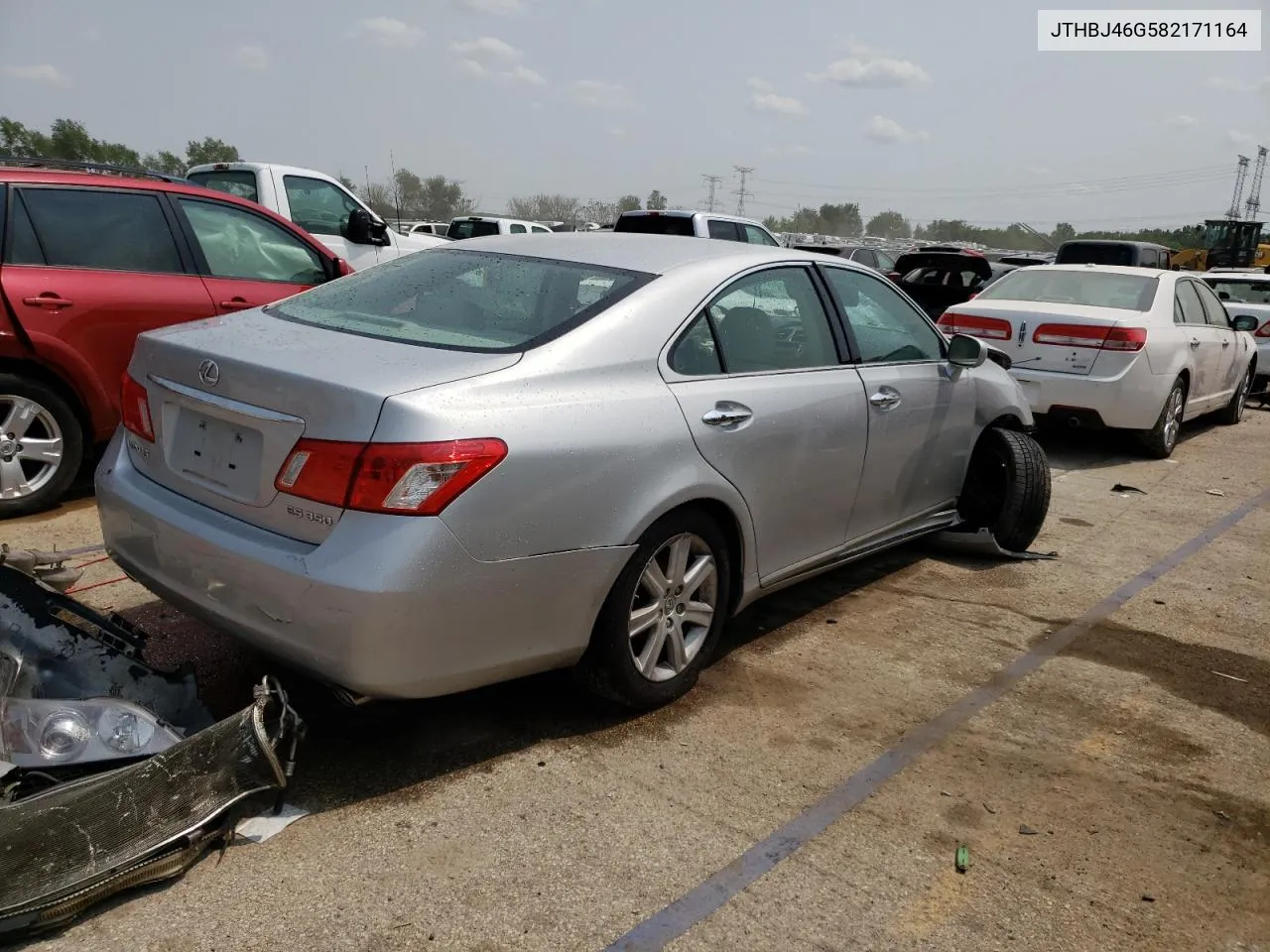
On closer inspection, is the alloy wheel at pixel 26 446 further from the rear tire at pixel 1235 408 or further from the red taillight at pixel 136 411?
the rear tire at pixel 1235 408

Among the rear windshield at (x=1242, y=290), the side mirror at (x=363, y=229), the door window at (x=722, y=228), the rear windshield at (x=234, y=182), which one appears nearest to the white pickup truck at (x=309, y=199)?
the rear windshield at (x=234, y=182)

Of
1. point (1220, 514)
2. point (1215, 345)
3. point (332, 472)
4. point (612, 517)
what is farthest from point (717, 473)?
point (1215, 345)

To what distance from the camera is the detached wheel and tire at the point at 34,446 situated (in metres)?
5.20

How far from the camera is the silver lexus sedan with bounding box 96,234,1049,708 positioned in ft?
8.96

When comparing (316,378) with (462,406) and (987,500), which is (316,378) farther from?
(987,500)

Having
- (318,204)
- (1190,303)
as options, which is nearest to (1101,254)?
(1190,303)

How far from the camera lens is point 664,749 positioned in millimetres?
3318

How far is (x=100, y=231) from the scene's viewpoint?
5.60 m

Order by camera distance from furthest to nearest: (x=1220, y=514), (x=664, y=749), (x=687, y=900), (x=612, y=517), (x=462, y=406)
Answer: (x=1220, y=514), (x=664, y=749), (x=612, y=517), (x=462, y=406), (x=687, y=900)

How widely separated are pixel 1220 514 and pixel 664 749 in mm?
5277

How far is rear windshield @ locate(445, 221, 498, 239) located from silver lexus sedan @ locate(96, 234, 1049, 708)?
59.2 feet

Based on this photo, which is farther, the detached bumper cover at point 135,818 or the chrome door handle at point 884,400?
the chrome door handle at point 884,400

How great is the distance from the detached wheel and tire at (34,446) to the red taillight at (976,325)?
6416 mm

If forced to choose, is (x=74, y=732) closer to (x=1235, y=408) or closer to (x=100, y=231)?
(x=100, y=231)
